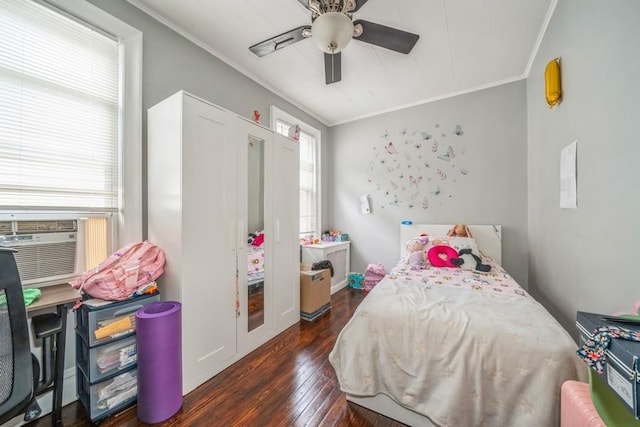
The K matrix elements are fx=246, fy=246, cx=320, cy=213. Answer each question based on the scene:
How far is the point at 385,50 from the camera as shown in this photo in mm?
2357

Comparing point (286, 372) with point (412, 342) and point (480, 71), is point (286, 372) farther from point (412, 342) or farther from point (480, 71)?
point (480, 71)

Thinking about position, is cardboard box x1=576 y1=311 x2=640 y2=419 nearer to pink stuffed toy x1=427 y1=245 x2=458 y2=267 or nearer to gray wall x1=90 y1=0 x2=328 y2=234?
pink stuffed toy x1=427 y1=245 x2=458 y2=267

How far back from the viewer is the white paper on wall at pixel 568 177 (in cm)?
164

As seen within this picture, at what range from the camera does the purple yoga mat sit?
1424mm

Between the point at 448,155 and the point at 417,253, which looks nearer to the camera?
the point at 417,253

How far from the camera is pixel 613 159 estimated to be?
1245 mm

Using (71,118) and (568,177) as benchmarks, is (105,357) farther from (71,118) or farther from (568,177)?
(568,177)

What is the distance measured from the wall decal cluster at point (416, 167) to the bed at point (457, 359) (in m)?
1.88

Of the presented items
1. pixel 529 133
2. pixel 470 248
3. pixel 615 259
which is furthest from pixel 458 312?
pixel 529 133

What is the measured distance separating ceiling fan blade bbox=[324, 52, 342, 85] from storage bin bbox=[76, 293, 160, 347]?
2232 mm

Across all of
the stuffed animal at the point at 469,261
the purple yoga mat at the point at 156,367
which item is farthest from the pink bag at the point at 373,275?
the purple yoga mat at the point at 156,367

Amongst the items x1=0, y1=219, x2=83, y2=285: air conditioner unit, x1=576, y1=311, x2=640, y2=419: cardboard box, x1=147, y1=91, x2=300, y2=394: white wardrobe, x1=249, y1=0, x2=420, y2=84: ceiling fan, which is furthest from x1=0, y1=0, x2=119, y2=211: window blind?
x1=576, y1=311, x2=640, y2=419: cardboard box

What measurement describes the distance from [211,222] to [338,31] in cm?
158

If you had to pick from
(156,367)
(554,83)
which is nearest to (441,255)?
(554,83)
